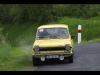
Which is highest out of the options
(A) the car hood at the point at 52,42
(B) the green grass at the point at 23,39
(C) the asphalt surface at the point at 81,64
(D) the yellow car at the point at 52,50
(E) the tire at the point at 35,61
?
(A) the car hood at the point at 52,42

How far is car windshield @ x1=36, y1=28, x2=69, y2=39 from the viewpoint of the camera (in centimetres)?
1209

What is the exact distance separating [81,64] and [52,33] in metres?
1.73

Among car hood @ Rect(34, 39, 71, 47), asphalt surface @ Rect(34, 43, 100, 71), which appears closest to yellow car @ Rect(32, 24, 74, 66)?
car hood @ Rect(34, 39, 71, 47)

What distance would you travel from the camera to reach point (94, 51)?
13.4 meters

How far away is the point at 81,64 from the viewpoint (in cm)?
1110

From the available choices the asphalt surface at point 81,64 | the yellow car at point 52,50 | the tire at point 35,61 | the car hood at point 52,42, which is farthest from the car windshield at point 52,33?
the tire at point 35,61

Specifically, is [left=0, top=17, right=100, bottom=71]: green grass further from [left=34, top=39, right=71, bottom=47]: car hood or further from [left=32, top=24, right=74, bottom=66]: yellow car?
[left=34, top=39, right=71, bottom=47]: car hood

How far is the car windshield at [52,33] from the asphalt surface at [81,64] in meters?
0.87

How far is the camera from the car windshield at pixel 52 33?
39.7 feet

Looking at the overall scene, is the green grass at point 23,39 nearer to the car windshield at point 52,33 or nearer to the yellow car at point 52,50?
the yellow car at point 52,50

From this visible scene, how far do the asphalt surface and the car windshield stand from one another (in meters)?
0.87

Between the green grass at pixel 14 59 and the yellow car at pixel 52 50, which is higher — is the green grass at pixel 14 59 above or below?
below

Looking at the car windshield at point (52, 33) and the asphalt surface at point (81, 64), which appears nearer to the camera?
the asphalt surface at point (81, 64)
